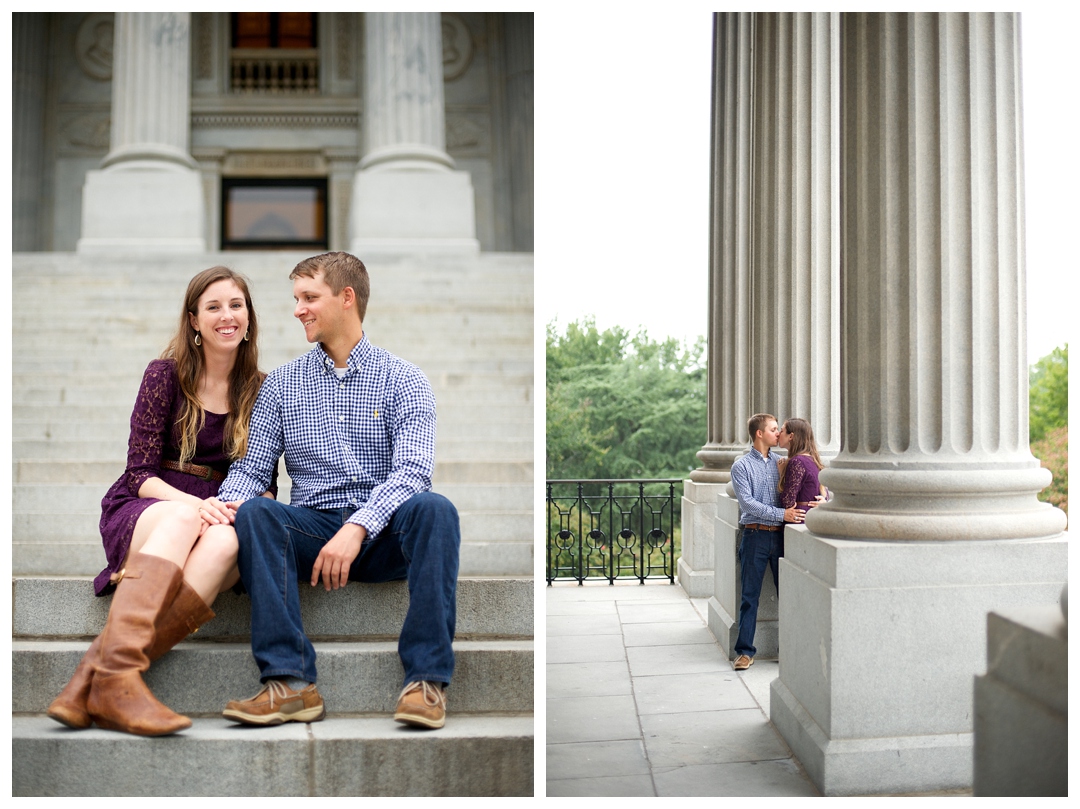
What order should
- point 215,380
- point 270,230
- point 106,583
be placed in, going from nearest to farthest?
point 106,583, point 215,380, point 270,230

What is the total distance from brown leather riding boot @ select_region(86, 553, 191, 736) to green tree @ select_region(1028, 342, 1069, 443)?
2114cm

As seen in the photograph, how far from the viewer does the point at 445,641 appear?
337 centimetres

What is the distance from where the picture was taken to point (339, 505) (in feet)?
12.1

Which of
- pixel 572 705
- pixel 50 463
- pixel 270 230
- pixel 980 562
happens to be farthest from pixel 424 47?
pixel 980 562

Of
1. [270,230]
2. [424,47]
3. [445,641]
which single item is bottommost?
[445,641]

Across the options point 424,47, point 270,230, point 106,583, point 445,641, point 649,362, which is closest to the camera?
point 445,641

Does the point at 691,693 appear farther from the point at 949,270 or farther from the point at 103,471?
the point at 103,471

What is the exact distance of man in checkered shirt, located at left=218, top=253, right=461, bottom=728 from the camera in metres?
3.32

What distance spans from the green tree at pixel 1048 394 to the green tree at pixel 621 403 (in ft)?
28.9

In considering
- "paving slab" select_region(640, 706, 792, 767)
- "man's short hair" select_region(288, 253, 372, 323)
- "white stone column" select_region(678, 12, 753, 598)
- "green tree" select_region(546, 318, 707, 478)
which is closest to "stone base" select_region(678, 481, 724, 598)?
"white stone column" select_region(678, 12, 753, 598)

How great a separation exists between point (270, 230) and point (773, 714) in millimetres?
17159

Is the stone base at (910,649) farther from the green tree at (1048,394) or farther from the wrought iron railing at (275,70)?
the wrought iron railing at (275,70)

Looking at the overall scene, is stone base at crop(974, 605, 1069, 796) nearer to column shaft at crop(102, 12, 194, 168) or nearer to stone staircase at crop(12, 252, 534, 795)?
stone staircase at crop(12, 252, 534, 795)

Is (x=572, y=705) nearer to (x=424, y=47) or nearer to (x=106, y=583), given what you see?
(x=106, y=583)
